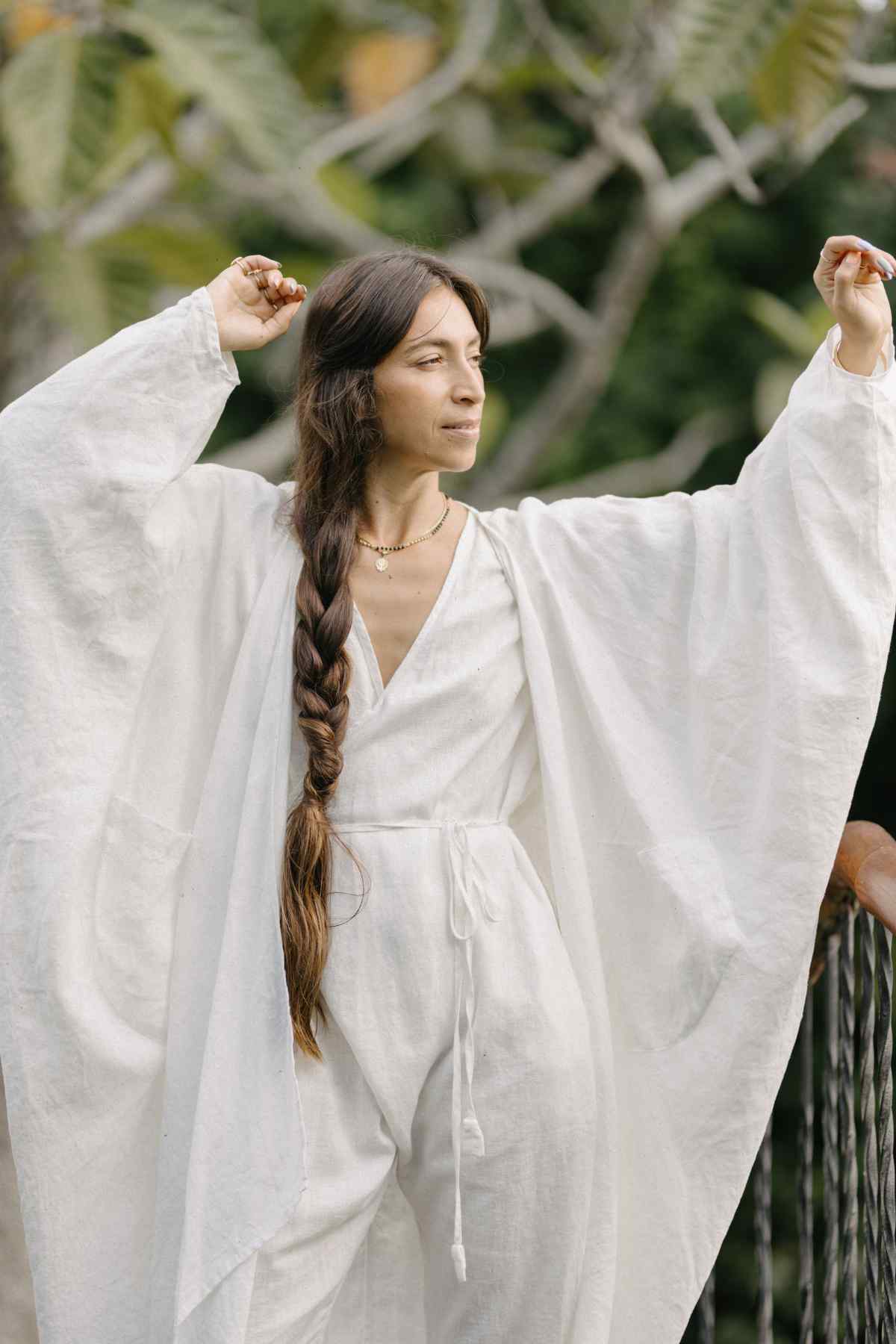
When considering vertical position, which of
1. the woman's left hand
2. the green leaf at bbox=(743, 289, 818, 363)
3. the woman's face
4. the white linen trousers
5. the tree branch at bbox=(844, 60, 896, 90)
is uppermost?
the tree branch at bbox=(844, 60, 896, 90)

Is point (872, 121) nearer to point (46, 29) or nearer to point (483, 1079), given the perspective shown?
point (46, 29)

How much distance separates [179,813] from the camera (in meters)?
1.99

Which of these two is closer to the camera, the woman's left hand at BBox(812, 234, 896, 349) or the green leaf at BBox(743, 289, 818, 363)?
the woman's left hand at BBox(812, 234, 896, 349)

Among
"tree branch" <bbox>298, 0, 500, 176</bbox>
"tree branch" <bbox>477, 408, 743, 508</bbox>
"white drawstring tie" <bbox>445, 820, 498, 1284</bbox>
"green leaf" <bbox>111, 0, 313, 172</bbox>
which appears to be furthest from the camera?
"tree branch" <bbox>477, 408, 743, 508</bbox>

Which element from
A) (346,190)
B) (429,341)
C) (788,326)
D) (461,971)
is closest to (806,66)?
(788,326)

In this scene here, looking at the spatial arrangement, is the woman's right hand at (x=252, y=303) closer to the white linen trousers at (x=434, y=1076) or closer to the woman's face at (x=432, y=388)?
the woman's face at (x=432, y=388)

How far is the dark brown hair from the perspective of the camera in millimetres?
1862

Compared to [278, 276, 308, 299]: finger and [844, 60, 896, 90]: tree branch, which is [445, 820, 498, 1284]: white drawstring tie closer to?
[278, 276, 308, 299]: finger

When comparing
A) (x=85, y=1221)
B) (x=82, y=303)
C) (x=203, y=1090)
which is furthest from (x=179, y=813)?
(x=82, y=303)

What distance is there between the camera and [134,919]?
76.3 inches

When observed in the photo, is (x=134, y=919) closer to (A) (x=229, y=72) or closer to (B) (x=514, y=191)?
(A) (x=229, y=72)

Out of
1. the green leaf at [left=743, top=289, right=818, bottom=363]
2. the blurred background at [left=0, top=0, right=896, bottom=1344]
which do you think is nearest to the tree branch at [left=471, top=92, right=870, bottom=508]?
the blurred background at [left=0, top=0, right=896, bottom=1344]

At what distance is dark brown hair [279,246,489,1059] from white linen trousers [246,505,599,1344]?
0.11 ft

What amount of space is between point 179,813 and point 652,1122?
71 centimetres
